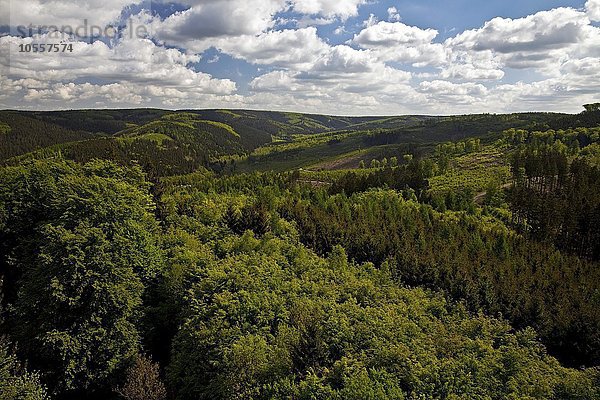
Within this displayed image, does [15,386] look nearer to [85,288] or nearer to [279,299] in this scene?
[85,288]

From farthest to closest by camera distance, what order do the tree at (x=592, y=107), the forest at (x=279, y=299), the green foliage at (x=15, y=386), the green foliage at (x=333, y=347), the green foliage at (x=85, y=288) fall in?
the tree at (x=592, y=107)
the green foliage at (x=85, y=288)
the forest at (x=279, y=299)
the green foliage at (x=15, y=386)
the green foliage at (x=333, y=347)

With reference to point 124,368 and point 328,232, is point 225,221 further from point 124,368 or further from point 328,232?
point 124,368

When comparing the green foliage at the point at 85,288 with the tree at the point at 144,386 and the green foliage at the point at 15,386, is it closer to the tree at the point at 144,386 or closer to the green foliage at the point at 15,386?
the green foliage at the point at 15,386

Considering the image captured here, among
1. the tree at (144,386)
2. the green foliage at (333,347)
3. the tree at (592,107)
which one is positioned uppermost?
the tree at (592,107)

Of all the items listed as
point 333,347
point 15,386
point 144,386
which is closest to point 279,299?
point 333,347

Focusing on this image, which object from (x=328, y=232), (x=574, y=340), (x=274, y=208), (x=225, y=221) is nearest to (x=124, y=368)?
(x=225, y=221)

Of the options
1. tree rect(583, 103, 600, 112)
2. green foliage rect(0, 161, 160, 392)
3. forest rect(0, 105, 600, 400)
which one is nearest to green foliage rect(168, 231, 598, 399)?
forest rect(0, 105, 600, 400)

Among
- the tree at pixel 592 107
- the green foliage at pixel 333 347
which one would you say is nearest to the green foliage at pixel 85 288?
the green foliage at pixel 333 347

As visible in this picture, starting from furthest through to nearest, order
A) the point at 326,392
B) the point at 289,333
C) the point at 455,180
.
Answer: the point at 455,180, the point at 289,333, the point at 326,392

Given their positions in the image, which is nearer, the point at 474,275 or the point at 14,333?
the point at 14,333

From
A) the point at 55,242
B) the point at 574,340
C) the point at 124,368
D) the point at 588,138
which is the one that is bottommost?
the point at 124,368

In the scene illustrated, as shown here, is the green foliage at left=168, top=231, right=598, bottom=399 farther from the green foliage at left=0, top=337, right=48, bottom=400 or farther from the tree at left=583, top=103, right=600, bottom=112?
the tree at left=583, top=103, right=600, bottom=112
